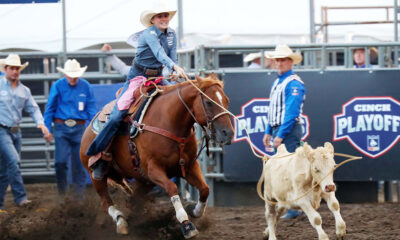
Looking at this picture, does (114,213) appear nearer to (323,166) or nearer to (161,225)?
(161,225)

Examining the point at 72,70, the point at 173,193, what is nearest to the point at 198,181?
the point at 173,193

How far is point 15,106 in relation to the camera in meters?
9.33

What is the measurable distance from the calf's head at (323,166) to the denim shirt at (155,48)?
1.60 meters

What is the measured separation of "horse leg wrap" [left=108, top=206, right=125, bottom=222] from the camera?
22.6 ft

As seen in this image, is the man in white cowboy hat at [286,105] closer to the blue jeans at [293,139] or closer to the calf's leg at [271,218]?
the blue jeans at [293,139]

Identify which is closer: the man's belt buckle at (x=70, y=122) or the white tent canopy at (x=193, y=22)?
the man's belt buckle at (x=70, y=122)

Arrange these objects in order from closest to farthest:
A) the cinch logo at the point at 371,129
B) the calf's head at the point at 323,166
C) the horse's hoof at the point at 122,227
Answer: the calf's head at the point at 323,166, the horse's hoof at the point at 122,227, the cinch logo at the point at 371,129

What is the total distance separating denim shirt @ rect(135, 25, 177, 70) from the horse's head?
1.61ft

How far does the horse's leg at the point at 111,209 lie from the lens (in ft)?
22.1

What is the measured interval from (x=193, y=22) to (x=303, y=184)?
31.5 feet

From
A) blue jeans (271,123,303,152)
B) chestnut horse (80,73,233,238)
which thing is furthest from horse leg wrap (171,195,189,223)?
blue jeans (271,123,303,152)

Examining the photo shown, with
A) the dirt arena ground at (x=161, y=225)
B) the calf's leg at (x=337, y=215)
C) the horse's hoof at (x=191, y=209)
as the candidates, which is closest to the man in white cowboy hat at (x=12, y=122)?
the dirt arena ground at (x=161, y=225)

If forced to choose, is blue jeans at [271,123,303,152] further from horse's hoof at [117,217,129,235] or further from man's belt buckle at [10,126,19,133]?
man's belt buckle at [10,126,19,133]

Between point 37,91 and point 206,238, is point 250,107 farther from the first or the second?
point 37,91
